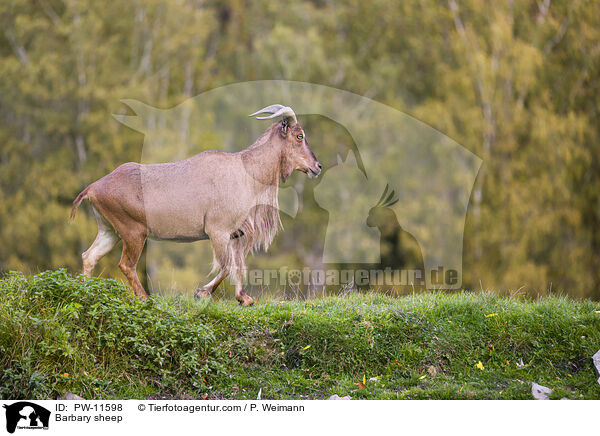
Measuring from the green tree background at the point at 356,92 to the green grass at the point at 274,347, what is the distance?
429 inches

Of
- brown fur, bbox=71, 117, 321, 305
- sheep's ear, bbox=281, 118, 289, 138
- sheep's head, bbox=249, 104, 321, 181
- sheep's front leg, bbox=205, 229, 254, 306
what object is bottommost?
sheep's front leg, bbox=205, 229, 254, 306

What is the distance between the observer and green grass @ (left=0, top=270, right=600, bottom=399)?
19.9 feet

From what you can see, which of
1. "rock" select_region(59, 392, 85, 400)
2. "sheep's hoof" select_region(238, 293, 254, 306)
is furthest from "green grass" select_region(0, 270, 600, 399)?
"sheep's hoof" select_region(238, 293, 254, 306)

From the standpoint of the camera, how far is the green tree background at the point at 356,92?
19.4m

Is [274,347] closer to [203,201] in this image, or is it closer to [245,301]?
[245,301]

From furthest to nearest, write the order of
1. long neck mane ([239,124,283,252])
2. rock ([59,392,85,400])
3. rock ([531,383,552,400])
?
long neck mane ([239,124,283,252]), rock ([531,383,552,400]), rock ([59,392,85,400])

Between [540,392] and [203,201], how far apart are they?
4.09 meters

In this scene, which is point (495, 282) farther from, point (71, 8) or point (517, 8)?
point (71, 8)

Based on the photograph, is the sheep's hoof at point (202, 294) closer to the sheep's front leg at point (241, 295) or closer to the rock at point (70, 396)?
the sheep's front leg at point (241, 295)

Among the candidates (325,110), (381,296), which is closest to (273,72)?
(325,110)

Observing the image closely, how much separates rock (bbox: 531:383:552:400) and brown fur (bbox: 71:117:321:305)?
3.28m
